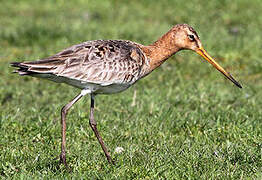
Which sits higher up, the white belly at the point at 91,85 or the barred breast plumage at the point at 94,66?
the barred breast plumage at the point at 94,66

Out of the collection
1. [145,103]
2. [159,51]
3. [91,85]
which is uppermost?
[159,51]

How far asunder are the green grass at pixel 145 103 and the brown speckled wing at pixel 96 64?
82 cm

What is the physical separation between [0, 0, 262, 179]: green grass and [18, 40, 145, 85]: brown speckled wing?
0.82m

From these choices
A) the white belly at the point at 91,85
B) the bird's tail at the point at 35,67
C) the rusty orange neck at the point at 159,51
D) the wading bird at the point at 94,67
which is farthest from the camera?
the rusty orange neck at the point at 159,51

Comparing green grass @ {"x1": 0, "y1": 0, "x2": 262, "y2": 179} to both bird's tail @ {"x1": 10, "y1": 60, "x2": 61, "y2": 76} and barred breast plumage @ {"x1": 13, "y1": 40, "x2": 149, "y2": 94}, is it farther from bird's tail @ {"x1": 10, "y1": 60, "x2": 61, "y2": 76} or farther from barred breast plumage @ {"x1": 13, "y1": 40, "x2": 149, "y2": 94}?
bird's tail @ {"x1": 10, "y1": 60, "x2": 61, "y2": 76}

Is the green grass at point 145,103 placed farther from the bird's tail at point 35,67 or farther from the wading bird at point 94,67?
the bird's tail at point 35,67

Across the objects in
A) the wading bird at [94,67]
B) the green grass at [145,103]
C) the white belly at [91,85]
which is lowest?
the green grass at [145,103]

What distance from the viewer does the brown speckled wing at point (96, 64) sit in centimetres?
532

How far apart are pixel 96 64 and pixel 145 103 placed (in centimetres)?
224

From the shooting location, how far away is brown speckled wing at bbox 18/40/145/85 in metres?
5.32

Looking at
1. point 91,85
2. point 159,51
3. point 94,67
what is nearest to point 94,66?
point 94,67

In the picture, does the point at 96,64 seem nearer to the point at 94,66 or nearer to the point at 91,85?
the point at 94,66

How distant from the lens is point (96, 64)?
552cm

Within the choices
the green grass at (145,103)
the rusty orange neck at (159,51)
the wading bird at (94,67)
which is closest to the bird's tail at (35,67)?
the wading bird at (94,67)
